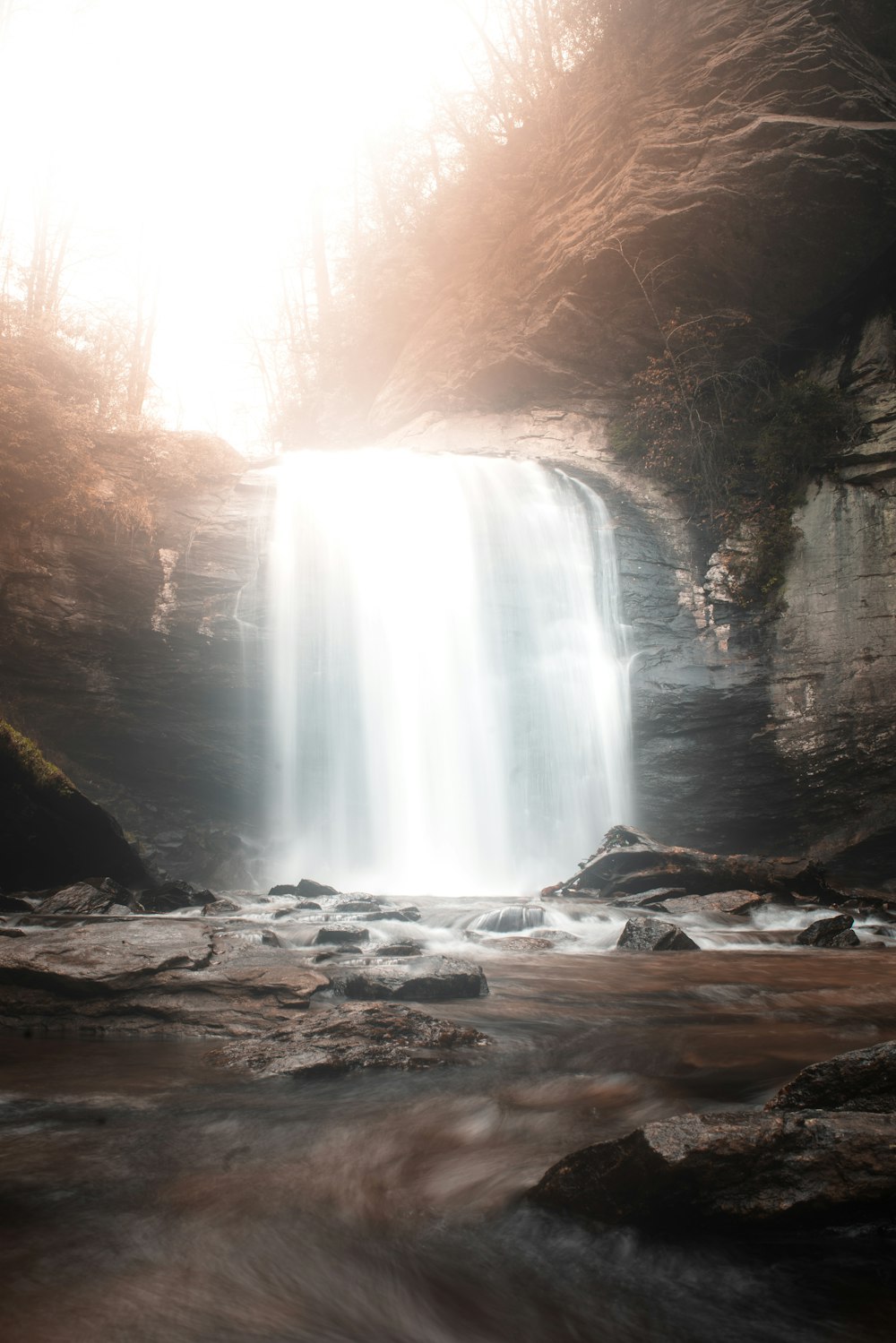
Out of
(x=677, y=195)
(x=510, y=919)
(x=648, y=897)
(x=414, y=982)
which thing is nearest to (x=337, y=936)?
(x=414, y=982)

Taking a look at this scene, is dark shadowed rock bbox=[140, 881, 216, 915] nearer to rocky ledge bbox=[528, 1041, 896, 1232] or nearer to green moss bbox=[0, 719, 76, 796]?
green moss bbox=[0, 719, 76, 796]

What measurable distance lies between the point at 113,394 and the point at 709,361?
37.2ft

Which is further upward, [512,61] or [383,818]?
[512,61]

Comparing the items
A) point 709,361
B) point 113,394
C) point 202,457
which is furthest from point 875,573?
point 113,394

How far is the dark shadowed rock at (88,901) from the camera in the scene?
7.85 meters

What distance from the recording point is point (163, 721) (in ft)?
40.5

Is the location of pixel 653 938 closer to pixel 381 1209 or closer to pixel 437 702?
pixel 381 1209

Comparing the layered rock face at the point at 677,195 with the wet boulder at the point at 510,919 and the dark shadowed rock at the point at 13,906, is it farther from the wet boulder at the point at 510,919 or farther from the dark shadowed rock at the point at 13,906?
the dark shadowed rock at the point at 13,906

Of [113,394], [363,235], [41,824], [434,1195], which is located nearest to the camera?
[434,1195]

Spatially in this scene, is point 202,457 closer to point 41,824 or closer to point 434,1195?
point 41,824

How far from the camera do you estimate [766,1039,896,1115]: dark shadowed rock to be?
7.93 ft

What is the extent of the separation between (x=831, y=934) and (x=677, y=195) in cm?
1234

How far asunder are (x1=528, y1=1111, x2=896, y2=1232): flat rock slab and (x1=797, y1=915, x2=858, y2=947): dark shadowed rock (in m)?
6.19

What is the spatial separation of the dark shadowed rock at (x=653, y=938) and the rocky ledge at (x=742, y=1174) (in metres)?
5.13
